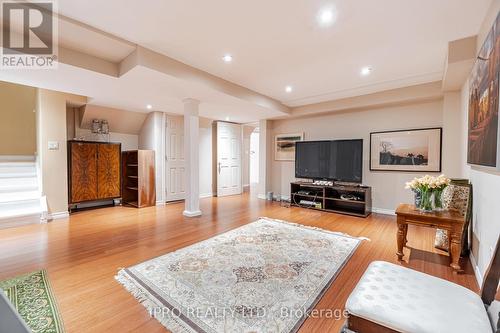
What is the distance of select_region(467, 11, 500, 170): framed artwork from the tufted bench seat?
93cm

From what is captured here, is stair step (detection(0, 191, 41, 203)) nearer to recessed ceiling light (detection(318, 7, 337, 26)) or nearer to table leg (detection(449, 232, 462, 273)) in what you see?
recessed ceiling light (detection(318, 7, 337, 26))

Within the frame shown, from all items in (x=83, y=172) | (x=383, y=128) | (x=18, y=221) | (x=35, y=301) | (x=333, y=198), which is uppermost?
(x=383, y=128)

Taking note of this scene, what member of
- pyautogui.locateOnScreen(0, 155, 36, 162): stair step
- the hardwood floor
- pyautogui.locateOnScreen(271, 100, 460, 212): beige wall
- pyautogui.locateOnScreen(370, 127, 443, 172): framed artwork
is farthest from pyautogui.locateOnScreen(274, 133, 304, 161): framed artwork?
pyautogui.locateOnScreen(0, 155, 36, 162): stair step

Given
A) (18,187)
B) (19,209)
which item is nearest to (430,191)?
(19,209)

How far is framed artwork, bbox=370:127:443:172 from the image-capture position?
157 inches

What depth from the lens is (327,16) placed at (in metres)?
2.12

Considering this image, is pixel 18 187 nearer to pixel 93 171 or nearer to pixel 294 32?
pixel 93 171

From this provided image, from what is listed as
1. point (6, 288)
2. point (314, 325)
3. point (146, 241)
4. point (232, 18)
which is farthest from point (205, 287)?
point (232, 18)

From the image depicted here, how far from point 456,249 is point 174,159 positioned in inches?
220

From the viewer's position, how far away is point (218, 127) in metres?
6.57

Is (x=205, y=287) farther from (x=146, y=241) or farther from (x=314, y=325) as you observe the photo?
(x=146, y=241)

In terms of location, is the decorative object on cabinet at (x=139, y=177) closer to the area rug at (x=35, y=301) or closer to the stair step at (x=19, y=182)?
the stair step at (x=19, y=182)

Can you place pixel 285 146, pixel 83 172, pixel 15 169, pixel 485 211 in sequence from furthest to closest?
pixel 285 146
pixel 83 172
pixel 15 169
pixel 485 211

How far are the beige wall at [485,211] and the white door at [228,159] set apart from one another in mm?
5426
